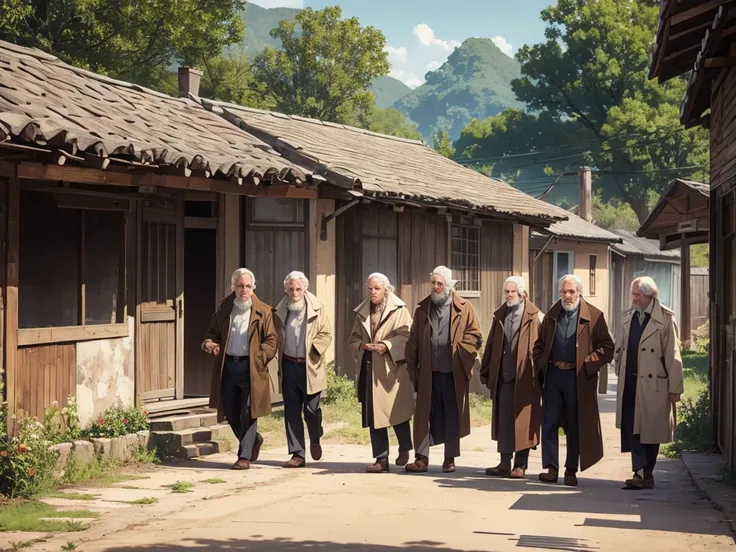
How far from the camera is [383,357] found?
11234mm

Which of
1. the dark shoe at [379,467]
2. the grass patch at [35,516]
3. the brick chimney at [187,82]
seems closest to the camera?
the grass patch at [35,516]

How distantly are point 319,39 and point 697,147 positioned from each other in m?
16.5

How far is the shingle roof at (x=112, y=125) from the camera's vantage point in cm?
923

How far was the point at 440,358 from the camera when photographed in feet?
36.2

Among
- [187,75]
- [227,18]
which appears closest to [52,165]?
[187,75]

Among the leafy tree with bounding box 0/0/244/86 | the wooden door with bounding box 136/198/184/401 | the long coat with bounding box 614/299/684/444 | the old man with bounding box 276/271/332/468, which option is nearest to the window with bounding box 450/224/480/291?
the wooden door with bounding box 136/198/184/401

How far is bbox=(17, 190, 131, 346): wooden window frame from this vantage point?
1045cm

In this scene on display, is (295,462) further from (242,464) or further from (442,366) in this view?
(442,366)

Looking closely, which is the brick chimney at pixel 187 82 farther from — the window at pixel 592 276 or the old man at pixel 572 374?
the window at pixel 592 276

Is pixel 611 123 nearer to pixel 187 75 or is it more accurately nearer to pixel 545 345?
pixel 187 75

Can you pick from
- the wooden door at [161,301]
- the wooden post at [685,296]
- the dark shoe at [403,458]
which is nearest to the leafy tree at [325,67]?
the wooden post at [685,296]

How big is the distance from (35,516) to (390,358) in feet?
13.3

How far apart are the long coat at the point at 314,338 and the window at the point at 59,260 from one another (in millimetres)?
1857

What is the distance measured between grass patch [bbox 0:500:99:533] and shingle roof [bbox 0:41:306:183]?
2.69 metres
